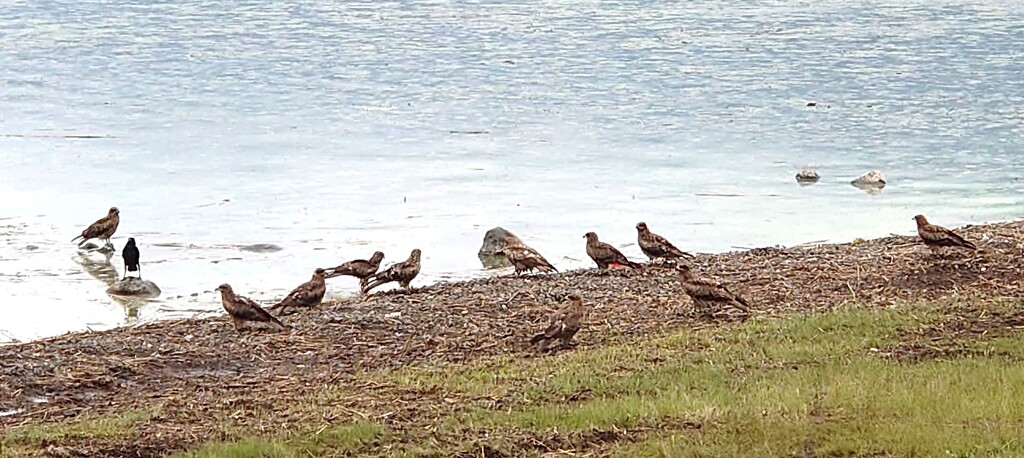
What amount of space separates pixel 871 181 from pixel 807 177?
82cm

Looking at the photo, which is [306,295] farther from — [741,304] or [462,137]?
[462,137]

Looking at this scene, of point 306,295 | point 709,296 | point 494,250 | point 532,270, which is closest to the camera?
point 709,296

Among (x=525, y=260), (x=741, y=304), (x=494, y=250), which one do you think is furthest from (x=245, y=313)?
(x=494, y=250)

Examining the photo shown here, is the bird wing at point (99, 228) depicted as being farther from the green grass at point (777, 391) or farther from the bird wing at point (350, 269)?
the green grass at point (777, 391)

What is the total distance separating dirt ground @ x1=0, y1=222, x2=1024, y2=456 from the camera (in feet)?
29.8

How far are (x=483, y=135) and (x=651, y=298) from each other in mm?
12863

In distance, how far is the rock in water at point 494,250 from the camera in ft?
51.8

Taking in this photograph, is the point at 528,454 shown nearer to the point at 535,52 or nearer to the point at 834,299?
the point at 834,299

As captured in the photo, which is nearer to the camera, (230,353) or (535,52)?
(230,353)

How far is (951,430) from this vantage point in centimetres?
714

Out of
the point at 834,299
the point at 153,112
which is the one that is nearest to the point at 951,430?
the point at 834,299

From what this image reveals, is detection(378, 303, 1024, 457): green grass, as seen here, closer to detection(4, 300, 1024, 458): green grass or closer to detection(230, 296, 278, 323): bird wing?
detection(4, 300, 1024, 458): green grass

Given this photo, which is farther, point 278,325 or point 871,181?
point 871,181

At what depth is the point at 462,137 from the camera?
81.4 ft
